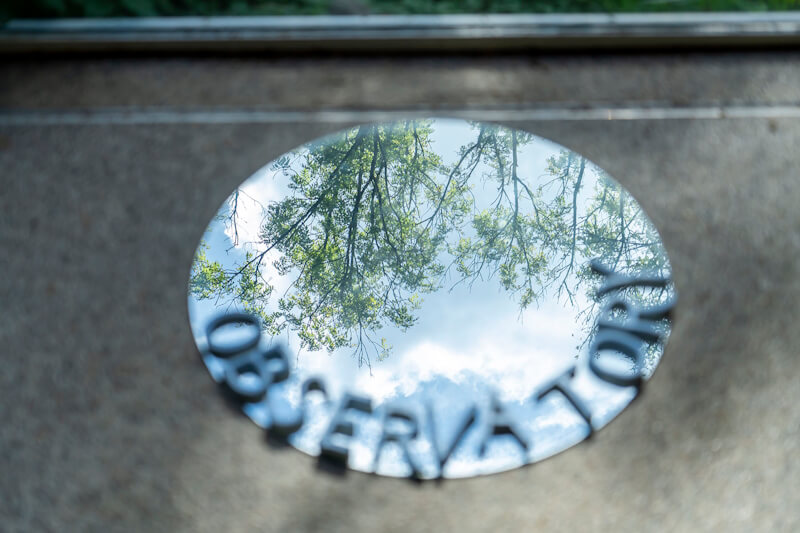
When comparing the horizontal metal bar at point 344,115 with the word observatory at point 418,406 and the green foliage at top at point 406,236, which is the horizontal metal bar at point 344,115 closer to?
the green foliage at top at point 406,236

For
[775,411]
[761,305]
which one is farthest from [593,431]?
[761,305]

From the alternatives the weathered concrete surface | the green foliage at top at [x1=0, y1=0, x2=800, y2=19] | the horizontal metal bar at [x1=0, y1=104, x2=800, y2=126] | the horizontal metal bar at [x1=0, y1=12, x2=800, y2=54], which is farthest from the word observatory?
the green foliage at top at [x1=0, y1=0, x2=800, y2=19]

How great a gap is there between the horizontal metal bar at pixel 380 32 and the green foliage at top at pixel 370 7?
2.6 inches

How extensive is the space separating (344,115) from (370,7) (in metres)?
0.66

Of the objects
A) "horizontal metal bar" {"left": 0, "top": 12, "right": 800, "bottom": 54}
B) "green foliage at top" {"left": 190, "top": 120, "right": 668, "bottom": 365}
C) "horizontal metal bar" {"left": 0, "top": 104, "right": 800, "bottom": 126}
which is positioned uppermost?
"horizontal metal bar" {"left": 0, "top": 12, "right": 800, "bottom": 54}

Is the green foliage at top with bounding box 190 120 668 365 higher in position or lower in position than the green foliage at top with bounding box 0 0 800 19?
A: lower

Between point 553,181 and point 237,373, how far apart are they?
1.71 meters

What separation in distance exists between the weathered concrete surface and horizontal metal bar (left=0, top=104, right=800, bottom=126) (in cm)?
5

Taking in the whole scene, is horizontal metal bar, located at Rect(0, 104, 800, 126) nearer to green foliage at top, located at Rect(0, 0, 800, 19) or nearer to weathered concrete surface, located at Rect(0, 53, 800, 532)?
weathered concrete surface, located at Rect(0, 53, 800, 532)

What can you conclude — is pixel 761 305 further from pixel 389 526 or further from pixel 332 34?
pixel 332 34

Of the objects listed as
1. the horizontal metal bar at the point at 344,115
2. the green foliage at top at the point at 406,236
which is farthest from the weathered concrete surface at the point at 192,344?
the green foliage at top at the point at 406,236

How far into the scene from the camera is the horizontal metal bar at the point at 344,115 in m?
3.22

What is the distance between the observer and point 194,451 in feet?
8.36

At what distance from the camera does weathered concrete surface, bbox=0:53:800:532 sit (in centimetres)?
246
